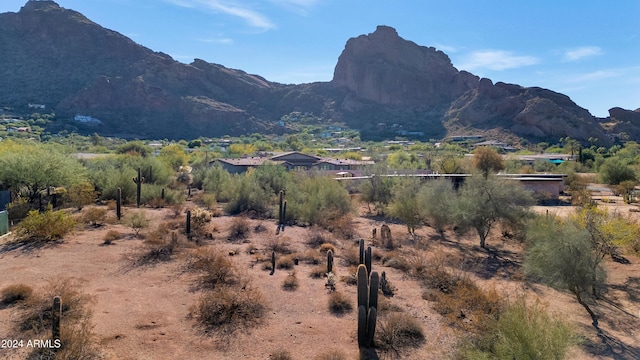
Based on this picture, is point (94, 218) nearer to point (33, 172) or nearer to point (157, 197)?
point (33, 172)

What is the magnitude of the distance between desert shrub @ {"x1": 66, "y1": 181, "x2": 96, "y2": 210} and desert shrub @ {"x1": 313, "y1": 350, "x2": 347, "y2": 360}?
19.2 meters

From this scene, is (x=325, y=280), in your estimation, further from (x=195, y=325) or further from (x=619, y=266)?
(x=619, y=266)

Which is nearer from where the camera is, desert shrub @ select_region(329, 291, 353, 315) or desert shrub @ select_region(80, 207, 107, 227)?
desert shrub @ select_region(329, 291, 353, 315)

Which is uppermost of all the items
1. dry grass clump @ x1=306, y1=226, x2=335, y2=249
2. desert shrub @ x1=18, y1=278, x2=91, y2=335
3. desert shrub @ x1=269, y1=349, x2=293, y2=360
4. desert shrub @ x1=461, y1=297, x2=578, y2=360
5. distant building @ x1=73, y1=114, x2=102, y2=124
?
distant building @ x1=73, y1=114, x2=102, y2=124

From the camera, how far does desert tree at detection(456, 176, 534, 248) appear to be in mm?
18391

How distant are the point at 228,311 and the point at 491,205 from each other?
12414 millimetres

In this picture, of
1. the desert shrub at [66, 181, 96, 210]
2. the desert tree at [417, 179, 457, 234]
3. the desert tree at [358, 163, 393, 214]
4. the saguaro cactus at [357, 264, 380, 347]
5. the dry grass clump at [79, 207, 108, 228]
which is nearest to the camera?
the saguaro cactus at [357, 264, 380, 347]

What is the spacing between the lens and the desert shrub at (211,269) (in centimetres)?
1263

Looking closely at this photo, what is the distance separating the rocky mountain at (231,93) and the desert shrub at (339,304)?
83235 mm

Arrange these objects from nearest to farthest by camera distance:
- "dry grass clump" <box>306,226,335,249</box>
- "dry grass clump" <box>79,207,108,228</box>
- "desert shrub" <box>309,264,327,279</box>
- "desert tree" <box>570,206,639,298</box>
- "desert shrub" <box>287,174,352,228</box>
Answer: "desert tree" <box>570,206,639,298</box>
"desert shrub" <box>309,264,327,279</box>
"dry grass clump" <box>306,226,335,249</box>
"dry grass clump" <box>79,207,108,228</box>
"desert shrub" <box>287,174,352,228</box>

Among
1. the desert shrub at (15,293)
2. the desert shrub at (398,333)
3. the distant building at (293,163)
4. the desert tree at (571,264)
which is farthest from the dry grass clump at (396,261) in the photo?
the distant building at (293,163)

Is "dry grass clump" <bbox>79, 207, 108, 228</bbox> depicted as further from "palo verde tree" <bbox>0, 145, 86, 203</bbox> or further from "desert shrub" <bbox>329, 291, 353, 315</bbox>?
"desert shrub" <bbox>329, 291, 353, 315</bbox>

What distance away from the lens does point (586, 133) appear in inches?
3438

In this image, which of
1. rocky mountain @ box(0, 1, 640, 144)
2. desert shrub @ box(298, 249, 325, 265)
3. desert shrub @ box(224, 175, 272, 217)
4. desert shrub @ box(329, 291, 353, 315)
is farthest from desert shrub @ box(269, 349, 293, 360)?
rocky mountain @ box(0, 1, 640, 144)
